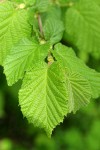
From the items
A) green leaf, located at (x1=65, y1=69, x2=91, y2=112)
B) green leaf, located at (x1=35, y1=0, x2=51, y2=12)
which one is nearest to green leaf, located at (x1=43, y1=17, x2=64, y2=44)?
green leaf, located at (x1=35, y1=0, x2=51, y2=12)

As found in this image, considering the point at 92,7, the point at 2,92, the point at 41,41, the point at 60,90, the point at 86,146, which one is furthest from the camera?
the point at 86,146

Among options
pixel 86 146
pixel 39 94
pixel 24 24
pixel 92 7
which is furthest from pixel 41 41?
pixel 86 146

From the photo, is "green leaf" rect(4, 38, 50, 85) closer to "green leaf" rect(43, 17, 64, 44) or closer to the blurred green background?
"green leaf" rect(43, 17, 64, 44)

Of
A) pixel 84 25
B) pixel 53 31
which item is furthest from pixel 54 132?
pixel 53 31

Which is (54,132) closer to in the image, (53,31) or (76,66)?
(53,31)

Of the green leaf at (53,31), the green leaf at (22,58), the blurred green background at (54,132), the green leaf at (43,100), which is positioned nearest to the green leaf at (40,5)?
the green leaf at (53,31)

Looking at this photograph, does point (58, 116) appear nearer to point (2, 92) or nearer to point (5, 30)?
point (5, 30)

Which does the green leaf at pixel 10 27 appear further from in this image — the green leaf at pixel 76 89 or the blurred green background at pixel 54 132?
the blurred green background at pixel 54 132
